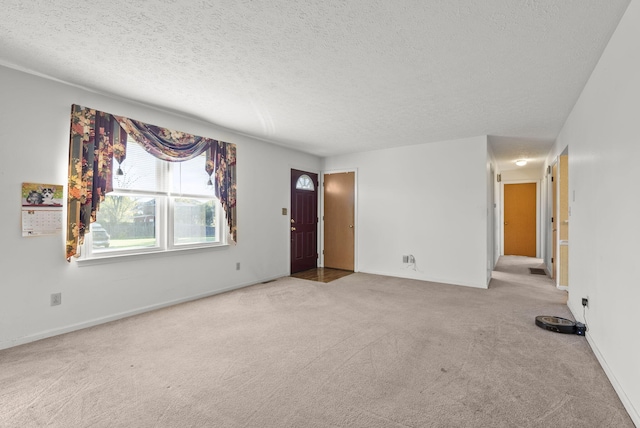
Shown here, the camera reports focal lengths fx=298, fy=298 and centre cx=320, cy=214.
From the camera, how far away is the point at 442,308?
376cm

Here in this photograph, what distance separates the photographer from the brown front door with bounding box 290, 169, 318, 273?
19.7 ft

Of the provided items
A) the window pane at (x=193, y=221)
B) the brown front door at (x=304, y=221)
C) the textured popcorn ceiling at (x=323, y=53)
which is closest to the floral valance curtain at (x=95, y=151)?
the textured popcorn ceiling at (x=323, y=53)

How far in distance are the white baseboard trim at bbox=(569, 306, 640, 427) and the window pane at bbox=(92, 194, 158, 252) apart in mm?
4495

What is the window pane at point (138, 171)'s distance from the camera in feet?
11.2

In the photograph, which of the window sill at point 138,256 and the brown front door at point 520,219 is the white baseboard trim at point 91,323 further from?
the brown front door at point 520,219

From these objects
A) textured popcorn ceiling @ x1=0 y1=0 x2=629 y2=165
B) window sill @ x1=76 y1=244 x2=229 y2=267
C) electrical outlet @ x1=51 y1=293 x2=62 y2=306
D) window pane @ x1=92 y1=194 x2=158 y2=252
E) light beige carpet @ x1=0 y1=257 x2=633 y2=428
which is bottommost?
light beige carpet @ x1=0 y1=257 x2=633 y2=428

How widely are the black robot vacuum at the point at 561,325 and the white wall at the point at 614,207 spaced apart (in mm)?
129

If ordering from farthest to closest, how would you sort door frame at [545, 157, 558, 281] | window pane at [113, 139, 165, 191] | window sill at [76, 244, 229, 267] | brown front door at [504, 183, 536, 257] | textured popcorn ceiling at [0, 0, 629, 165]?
brown front door at [504, 183, 536, 257] → door frame at [545, 157, 558, 281] → window pane at [113, 139, 165, 191] → window sill at [76, 244, 229, 267] → textured popcorn ceiling at [0, 0, 629, 165]

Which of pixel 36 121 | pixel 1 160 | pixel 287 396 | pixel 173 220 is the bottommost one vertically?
pixel 287 396

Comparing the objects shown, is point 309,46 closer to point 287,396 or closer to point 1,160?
point 287,396

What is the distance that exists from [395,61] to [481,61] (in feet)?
2.38

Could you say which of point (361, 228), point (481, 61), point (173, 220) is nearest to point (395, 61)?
point (481, 61)

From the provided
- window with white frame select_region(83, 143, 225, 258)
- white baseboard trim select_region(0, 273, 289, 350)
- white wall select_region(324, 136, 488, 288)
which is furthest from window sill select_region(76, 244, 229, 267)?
white wall select_region(324, 136, 488, 288)

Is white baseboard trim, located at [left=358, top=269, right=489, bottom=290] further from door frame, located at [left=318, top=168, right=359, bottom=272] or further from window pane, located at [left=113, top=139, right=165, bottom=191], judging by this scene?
window pane, located at [left=113, top=139, right=165, bottom=191]
